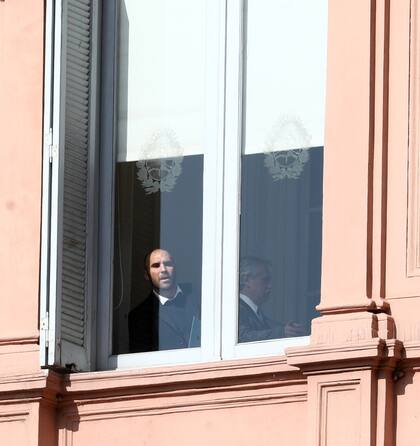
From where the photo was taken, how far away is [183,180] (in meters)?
13.3

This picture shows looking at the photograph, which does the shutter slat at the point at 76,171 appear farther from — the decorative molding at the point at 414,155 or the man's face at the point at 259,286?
the decorative molding at the point at 414,155

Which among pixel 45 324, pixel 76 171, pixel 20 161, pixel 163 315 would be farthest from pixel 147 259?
pixel 20 161

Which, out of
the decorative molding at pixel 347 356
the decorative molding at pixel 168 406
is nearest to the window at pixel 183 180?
the decorative molding at pixel 168 406

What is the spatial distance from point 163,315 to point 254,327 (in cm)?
57

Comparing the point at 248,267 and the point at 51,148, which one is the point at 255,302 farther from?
the point at 51,148

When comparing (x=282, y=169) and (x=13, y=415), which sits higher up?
(x=282, y=169)

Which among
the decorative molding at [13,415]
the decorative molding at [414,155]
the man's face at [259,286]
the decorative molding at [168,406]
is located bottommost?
the decorative molding at [13,415]

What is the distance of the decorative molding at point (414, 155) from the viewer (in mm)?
12289

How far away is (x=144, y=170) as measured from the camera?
13.4 meters

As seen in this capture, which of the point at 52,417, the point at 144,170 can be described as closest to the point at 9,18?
the point at 144,170

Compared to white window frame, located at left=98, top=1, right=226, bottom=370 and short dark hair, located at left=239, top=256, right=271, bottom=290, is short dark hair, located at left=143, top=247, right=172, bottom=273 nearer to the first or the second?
white window frame, located at left=98, top=1, right=226, bottom=370

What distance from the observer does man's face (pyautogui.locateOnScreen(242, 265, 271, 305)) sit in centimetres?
1288

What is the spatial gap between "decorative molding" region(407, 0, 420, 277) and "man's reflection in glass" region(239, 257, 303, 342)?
0.82 m

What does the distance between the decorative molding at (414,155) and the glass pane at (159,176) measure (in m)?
1.29
